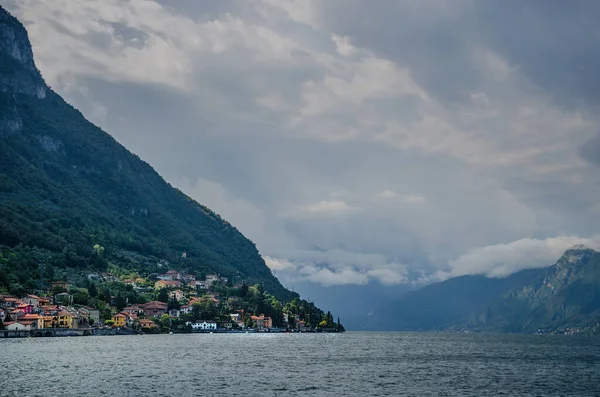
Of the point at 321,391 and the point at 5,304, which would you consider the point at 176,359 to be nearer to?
the point at 321,391

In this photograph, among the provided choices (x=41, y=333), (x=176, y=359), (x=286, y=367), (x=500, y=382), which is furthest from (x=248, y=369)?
(x=41, y=333)

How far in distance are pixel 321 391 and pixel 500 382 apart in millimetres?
29845

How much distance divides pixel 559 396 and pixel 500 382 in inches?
521

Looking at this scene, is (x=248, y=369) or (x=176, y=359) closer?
(x=248, y=369)

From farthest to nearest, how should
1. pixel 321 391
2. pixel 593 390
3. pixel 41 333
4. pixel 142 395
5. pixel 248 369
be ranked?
pixel 41 333 < pixel 248 369 < pixel 593 390 < pixel 321 391 < pixel 142 395

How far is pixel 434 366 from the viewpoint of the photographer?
383 ft

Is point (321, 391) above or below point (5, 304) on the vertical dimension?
below

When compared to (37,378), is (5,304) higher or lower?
higher

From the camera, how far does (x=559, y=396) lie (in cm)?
7856

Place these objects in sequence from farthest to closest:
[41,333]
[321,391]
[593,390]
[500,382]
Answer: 1. [41,333]
2. [500,382]
3. [593,390]
4. [321,391]

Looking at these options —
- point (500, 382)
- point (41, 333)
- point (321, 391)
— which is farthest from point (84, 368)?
point (41, 333)

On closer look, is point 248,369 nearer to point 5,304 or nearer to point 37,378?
point 37,378

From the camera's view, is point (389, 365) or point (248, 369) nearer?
point (248, 369)

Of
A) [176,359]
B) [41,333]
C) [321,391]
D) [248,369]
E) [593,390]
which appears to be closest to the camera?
[321,391]
